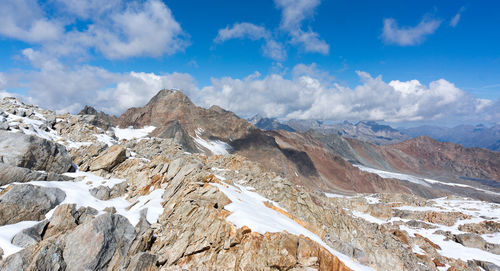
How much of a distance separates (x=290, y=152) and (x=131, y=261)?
178559 millimetres

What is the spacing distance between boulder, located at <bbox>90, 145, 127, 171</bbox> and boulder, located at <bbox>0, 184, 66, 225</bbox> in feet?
28.2

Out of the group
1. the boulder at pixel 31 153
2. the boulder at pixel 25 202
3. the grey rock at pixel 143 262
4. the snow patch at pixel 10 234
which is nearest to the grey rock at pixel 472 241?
the grey rock at pixel 143 262

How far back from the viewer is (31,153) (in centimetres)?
1852

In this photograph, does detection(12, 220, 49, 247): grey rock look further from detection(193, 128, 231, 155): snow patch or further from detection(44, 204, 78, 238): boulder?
detection(193, 128, 231, 155): snow patch

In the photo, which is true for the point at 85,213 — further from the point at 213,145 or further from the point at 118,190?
the point at 213,145

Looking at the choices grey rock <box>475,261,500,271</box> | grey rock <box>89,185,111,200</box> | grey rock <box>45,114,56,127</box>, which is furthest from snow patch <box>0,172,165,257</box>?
grey rock <box>475,261,500,271</box>

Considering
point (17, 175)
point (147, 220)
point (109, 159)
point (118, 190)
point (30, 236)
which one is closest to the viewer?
point (30, 236)

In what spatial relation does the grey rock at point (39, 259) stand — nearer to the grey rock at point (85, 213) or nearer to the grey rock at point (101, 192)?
the grey rock at point (85, 213)

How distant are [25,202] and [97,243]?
6499 mm

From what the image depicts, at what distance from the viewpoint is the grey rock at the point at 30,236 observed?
11227 millimetres

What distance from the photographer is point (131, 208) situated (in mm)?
17891

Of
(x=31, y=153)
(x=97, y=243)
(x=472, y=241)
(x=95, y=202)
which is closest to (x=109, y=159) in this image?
(x=31, y=153)

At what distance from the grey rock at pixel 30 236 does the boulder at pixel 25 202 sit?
4.02ft

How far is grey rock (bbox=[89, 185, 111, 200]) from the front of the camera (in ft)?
59.6
